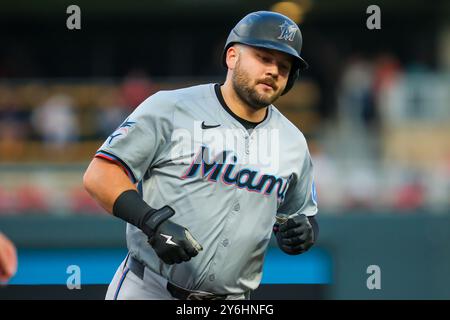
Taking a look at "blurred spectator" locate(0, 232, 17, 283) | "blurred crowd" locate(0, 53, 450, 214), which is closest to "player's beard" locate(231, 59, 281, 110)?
"blurred spectator" locate(0, 232, 17, 283)

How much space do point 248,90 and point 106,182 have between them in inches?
28.3

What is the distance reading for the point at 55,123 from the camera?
34.5ft

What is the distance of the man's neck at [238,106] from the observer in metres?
3.95

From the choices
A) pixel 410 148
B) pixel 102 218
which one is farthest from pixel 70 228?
pixel 410 148

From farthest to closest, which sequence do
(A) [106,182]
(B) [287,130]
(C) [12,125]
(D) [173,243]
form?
(C) [12,125], (B) [287,130], (A) [106,182], (D) [173,243]

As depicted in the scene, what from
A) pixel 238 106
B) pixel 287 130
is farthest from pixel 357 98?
pixel 238 106

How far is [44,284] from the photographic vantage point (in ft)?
26.7

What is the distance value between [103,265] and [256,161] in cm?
480

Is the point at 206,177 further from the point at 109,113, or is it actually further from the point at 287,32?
the point at 109,113

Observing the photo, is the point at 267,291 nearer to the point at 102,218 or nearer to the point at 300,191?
the point at 102,218

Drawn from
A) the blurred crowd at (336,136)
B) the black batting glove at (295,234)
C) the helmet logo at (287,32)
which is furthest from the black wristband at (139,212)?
the blurred crowd at (336,136)

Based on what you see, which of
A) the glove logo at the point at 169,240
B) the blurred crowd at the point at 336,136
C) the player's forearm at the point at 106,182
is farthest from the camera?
the blurred crowd at the point at 336,136

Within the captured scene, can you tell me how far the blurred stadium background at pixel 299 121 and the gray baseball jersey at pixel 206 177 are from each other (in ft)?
11.2

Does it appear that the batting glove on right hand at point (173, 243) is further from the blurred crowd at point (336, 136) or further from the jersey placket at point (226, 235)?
the blurred crowd at point (336, 136)
